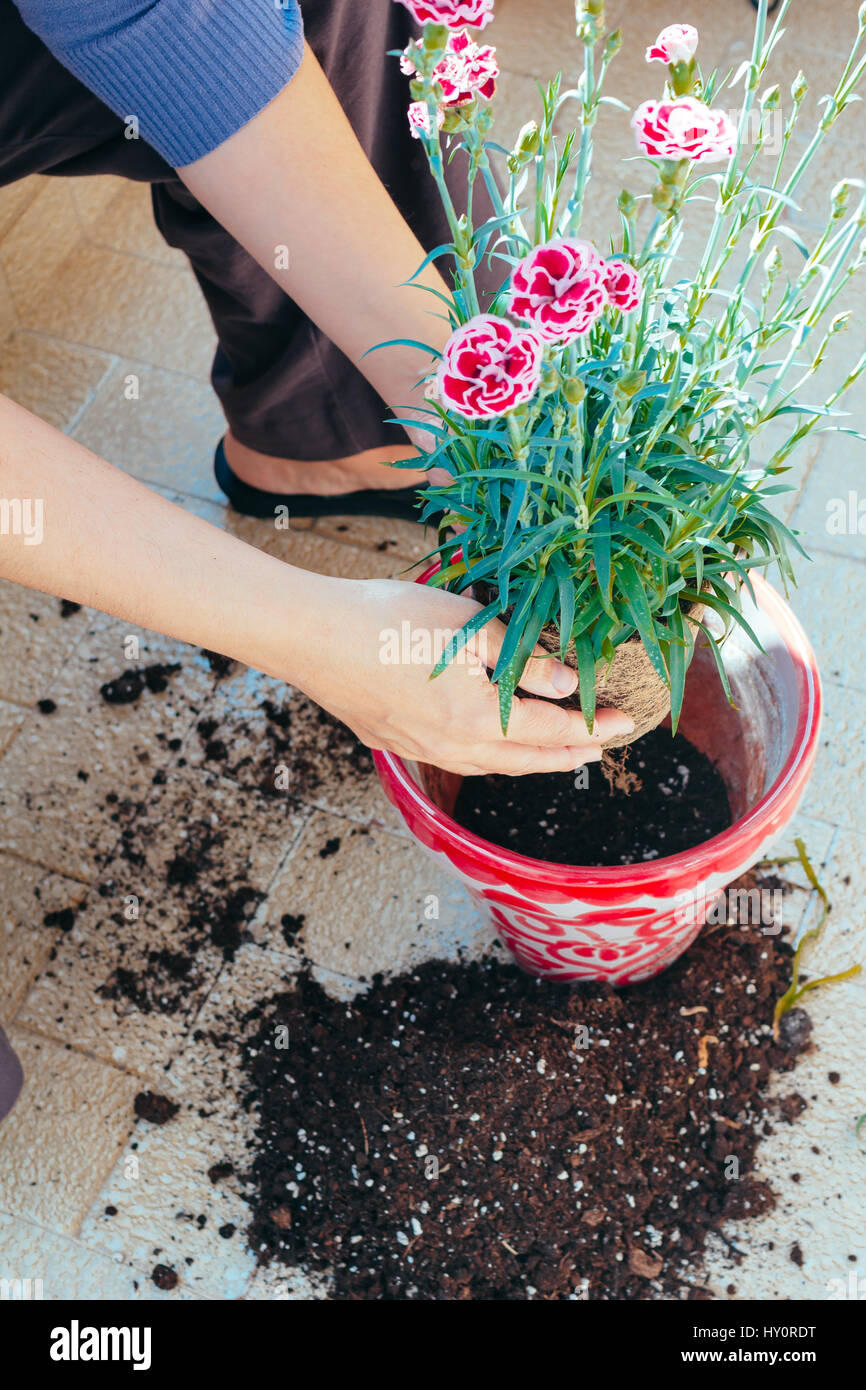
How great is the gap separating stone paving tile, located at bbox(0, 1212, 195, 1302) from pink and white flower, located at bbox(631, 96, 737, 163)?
1277 millimetres

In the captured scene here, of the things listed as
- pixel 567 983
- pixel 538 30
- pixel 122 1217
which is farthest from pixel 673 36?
pixel 538 30

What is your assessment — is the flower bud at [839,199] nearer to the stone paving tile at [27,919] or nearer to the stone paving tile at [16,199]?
the stone paving tile at [27,919]

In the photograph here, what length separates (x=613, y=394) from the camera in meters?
0.79

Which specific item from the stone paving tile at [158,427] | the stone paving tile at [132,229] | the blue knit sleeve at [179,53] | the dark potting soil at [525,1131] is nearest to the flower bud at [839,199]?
the blue knit sleeve at [179,53]

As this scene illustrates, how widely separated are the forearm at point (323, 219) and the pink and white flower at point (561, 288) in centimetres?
48

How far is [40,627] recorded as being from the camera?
181 cm

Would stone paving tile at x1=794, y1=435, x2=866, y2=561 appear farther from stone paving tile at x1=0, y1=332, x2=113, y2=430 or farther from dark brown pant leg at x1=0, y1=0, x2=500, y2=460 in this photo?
stone paving tile at x1=0, y1=332, x2=113, y2=430

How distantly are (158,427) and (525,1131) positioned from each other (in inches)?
49.7

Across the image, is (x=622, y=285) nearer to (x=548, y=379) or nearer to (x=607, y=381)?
(x=548, y=379)

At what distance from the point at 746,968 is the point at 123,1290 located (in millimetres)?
825

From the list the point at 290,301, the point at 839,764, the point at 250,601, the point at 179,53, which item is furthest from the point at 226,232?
the point at 839,764

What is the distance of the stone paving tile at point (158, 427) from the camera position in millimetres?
1934

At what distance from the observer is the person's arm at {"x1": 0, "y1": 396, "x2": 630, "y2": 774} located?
1.02 meters
